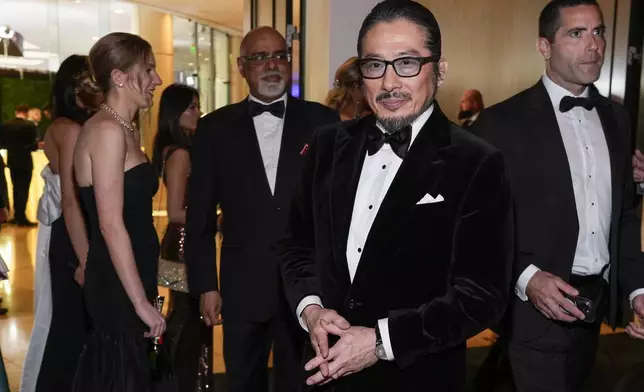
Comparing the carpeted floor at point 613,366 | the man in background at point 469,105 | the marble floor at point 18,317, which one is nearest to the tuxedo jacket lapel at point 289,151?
the carpeted floor at point 613,366

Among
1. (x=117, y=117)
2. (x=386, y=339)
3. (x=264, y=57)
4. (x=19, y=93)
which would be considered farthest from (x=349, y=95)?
(x=19, y=93)

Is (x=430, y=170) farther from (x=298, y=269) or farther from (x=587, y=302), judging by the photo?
(x=587, y=302)

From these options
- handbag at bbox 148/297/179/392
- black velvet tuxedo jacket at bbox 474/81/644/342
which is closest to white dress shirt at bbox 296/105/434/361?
black velvet tuxedo jacket at bbox 474/81/644/342

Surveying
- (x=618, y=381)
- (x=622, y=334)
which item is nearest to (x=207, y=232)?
(x=618, y=381)

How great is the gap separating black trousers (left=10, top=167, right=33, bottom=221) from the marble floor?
136 centimetres

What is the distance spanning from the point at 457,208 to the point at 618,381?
10.1ft

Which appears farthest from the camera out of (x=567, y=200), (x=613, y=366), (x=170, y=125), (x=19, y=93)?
(x=19, y=93)

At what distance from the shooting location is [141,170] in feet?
8.13

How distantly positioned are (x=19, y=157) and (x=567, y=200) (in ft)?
30.2

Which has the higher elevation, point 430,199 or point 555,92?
point 555,92

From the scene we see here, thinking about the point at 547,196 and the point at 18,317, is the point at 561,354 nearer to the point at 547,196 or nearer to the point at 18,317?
the point at 547,196

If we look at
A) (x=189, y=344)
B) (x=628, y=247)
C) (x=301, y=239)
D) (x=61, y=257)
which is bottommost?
(x=189, y=344)

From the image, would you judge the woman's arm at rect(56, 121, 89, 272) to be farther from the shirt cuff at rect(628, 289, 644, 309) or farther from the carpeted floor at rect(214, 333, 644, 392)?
the shirt cuff at rect(628, 289, 644, 309)

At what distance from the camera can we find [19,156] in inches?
389
